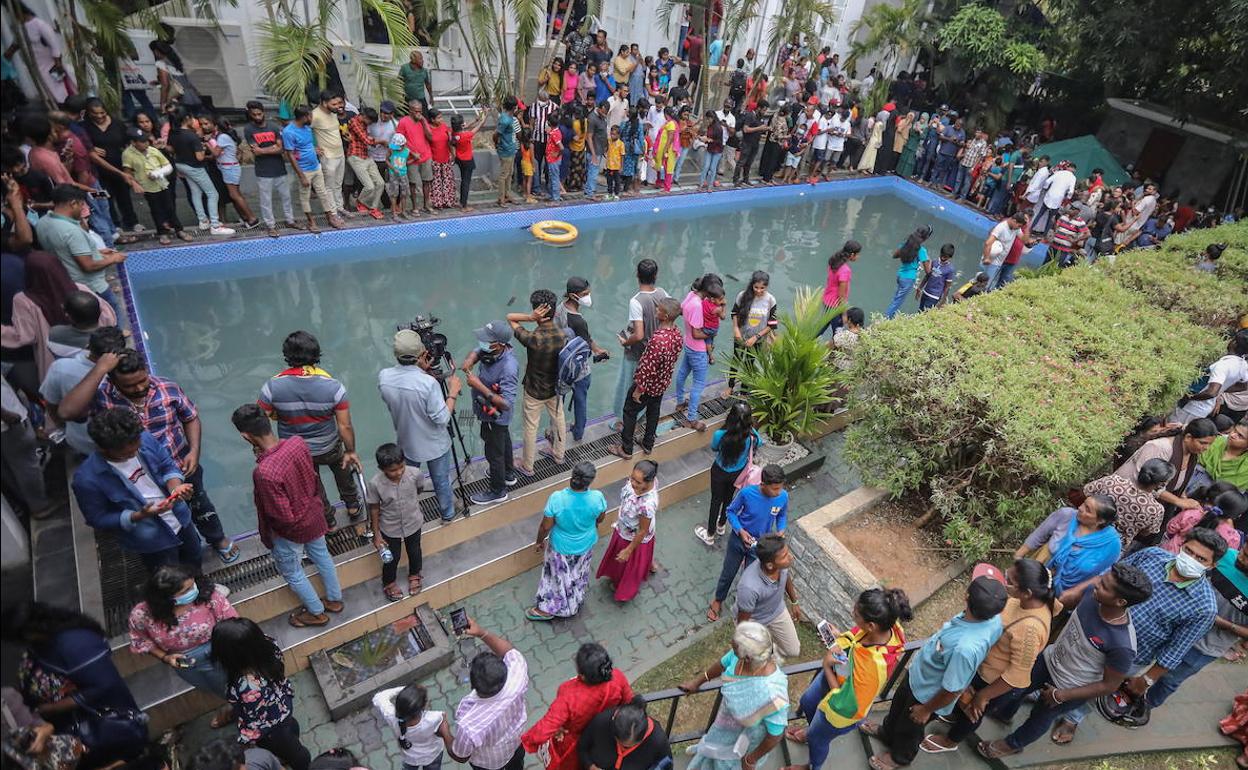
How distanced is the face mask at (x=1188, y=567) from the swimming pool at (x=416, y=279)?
15.2ft

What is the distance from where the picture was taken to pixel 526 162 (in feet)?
36.4

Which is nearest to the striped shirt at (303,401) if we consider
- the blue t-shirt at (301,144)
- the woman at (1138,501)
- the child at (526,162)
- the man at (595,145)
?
the woman at (1138,501)

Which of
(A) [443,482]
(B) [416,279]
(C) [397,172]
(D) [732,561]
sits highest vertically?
(C) [397,172]

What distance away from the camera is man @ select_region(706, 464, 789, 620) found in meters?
4.34

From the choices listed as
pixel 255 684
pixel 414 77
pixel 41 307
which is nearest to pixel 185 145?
pixel 414 77

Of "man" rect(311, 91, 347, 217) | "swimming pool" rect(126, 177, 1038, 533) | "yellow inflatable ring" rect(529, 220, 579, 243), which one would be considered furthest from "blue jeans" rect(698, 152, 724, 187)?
"man" rect(311, 91, 347, 217)

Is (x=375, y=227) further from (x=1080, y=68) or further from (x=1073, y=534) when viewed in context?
(x=1080, y=68)

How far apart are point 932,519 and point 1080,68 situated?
616 inches

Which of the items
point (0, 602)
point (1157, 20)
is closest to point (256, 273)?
point (0, 602)

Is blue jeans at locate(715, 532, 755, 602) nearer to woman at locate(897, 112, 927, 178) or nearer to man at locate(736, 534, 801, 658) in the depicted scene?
man at locate(736, 534, 801, 658)

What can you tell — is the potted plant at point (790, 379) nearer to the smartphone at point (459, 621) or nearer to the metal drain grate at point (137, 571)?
the metal drain grate at point (137, 571)

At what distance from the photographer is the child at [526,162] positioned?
10919 millimetres

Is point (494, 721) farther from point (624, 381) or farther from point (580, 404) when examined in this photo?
point (624, 381)

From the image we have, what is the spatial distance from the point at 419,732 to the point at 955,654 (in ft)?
8.35
